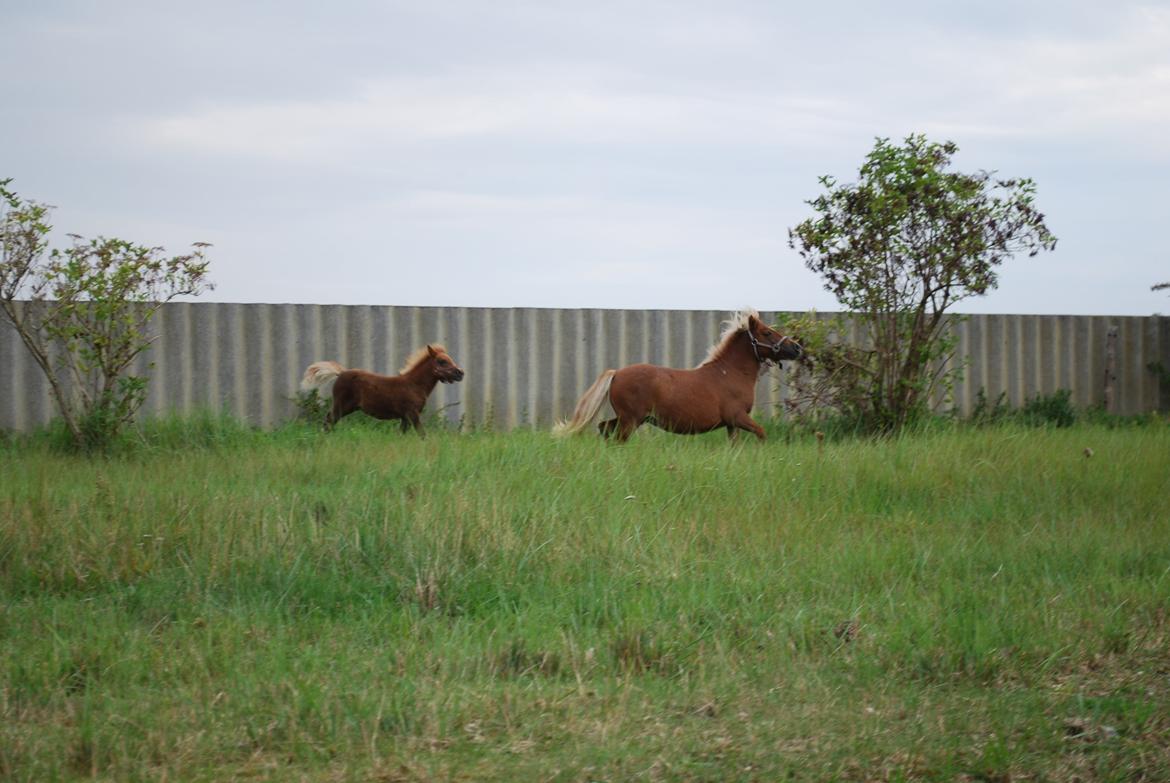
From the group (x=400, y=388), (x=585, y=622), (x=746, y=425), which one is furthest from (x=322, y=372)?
(x=585, y=622)

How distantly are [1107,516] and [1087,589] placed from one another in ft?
7.43

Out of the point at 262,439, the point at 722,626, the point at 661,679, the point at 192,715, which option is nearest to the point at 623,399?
the point at 262,439

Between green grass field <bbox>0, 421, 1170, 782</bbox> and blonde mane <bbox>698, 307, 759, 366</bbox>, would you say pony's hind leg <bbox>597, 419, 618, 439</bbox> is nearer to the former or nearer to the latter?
blonde mane <bbox>698, 307, 759, 366</bbox>

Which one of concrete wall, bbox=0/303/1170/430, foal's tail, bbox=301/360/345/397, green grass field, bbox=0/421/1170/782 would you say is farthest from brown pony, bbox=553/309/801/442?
foal's tail, bbox=301/360/345/397

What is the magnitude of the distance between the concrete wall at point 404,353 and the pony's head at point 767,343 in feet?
6.84

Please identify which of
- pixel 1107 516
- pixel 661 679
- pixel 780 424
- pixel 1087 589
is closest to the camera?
pixel 661 679

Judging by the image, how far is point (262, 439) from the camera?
1180 centimetres

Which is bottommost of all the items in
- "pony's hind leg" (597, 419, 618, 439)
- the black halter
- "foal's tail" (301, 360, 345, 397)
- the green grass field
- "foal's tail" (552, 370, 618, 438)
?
the green grass field

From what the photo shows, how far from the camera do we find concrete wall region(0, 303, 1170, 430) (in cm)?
1330

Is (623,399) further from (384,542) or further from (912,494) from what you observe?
(384,542)

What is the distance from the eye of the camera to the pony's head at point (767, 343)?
11.2m

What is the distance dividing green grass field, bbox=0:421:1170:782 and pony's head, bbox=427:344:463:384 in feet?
9.13

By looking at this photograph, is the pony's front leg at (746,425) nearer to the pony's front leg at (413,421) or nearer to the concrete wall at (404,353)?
the concrete wall at (404,353)

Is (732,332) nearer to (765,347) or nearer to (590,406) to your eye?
(765,347)
